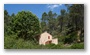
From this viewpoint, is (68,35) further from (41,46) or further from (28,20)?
(28,20)

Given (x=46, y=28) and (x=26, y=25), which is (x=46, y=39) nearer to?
(x=46, y=28)

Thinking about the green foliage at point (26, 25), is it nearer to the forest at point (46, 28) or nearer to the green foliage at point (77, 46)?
the forest at point (46, 28)

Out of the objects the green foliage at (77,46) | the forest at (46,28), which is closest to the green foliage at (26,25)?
the forest at (46,28)

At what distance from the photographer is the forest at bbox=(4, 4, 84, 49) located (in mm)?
2943

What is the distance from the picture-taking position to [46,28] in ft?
9.72

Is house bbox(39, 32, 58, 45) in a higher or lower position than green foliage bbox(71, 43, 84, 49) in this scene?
higher

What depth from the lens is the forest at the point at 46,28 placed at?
294cm

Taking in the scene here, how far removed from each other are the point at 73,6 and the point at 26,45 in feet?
3.00

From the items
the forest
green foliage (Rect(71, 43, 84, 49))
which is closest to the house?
the forest

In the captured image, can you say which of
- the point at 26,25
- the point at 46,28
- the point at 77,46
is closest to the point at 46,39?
the point at 46,28

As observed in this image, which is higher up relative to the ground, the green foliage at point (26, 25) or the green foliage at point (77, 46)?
the green foliage at point (26, 25)

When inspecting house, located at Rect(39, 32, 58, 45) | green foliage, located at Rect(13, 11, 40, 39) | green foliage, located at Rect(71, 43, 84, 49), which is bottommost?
green foliage, located at Rect(71, 43, 84, 49)

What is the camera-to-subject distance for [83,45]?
292 centimetres

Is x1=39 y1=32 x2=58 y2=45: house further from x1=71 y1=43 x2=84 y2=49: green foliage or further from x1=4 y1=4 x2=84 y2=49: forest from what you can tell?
x1=71 y1=43 x2=84 y2=49: green foliage
